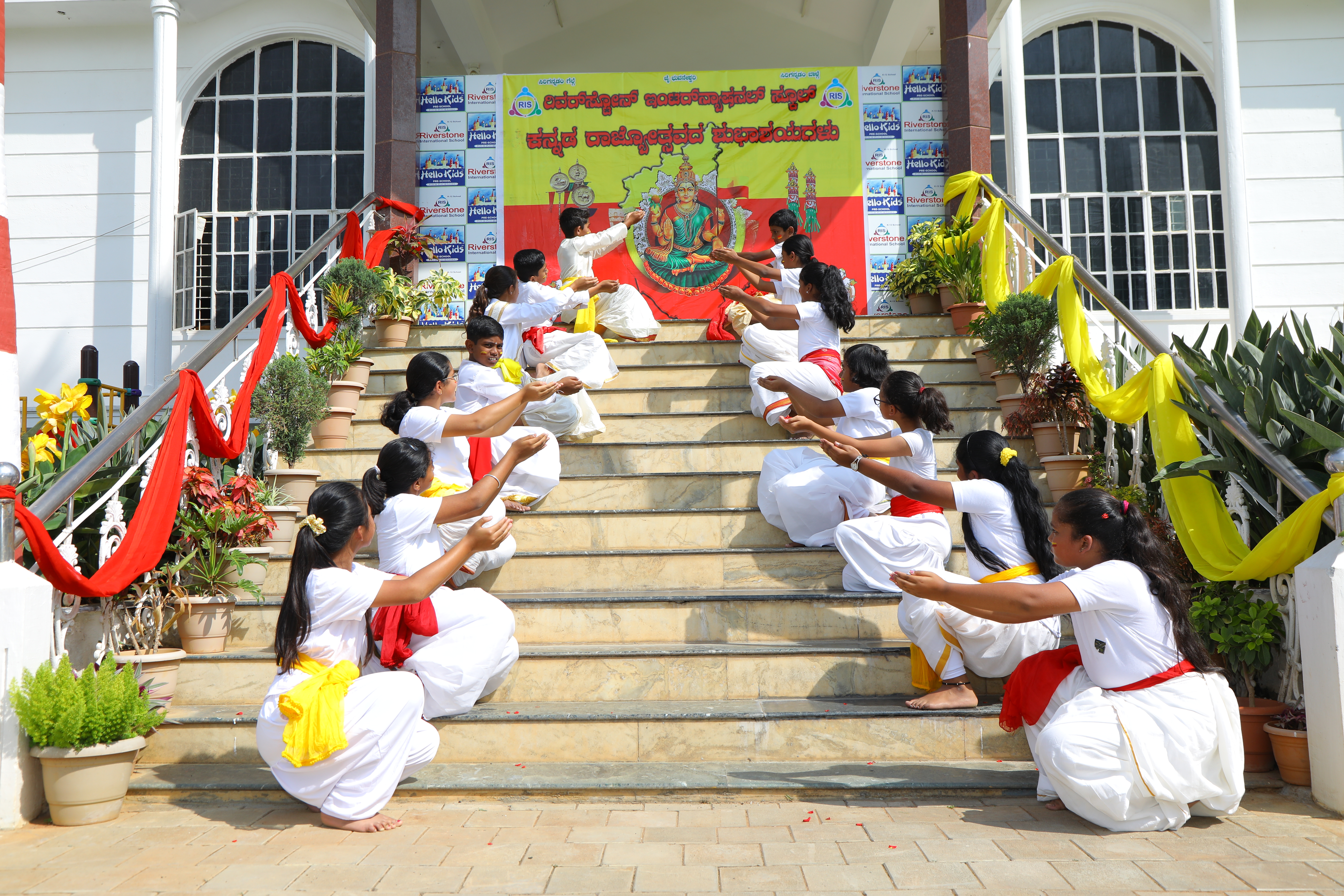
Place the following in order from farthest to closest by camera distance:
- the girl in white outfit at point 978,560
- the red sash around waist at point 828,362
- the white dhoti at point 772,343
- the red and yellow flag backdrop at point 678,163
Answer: the red and yellow flag backdrop at point 678,163 < the white dhoti at point 772,343 < the red sash around waist at point 828,362 < the girl in white outfit at point 978,560

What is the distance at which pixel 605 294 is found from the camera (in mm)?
7836

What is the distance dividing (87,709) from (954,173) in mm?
8248

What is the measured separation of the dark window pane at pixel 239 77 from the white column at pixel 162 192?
1.90 feet

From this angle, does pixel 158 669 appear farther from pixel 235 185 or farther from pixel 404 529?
pixel 235 185

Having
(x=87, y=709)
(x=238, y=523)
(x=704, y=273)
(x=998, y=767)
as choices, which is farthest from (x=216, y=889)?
(x=704, y=273)

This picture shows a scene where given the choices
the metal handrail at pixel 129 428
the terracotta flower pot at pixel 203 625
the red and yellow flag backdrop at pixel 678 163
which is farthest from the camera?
the red and yellow flag backdrop at pixel 678 163

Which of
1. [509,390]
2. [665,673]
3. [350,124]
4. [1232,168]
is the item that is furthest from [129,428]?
[1232,168]

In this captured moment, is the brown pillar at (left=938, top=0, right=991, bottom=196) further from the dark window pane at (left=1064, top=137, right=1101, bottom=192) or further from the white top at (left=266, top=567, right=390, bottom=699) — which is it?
the white top at (left=266, top=567, right=390, bottom=699)

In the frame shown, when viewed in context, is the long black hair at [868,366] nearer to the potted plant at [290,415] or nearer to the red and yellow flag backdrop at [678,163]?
the potted plant at [290,415]

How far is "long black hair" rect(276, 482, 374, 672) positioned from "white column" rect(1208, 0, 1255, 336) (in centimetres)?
782

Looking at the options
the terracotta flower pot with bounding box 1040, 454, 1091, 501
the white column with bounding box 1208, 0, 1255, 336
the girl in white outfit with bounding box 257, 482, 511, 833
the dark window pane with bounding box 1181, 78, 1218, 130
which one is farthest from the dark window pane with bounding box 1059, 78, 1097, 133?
the girl in white outfit with bounding box 257, 482, 511, 833

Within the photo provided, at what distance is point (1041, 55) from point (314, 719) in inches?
426

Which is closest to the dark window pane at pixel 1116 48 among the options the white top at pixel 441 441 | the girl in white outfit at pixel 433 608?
the white top at pixel 441 441

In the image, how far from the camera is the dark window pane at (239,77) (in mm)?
11320
